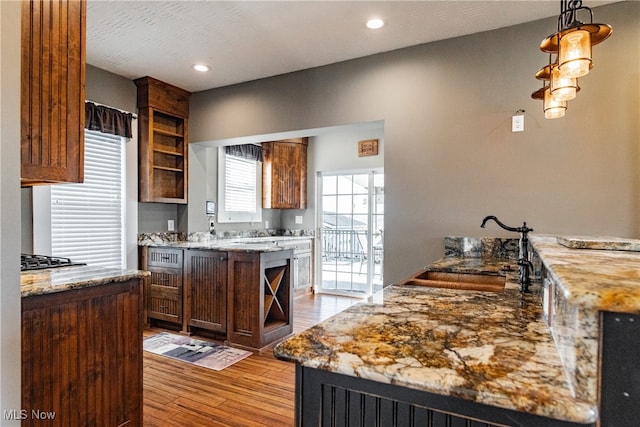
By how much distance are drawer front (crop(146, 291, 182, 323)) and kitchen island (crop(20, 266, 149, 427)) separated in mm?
1842

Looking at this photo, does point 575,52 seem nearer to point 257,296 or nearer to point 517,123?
point 517,123

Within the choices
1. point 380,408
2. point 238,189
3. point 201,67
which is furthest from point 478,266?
point 238,189

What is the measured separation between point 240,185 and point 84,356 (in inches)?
150

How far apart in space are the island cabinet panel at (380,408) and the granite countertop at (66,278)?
52.5 inches

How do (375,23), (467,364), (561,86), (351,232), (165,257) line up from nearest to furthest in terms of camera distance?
(467,364) < (561,86) < (375,23) < (165,257) < (351,232)

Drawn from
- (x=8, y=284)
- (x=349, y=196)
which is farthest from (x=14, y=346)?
(x=349, y=196)

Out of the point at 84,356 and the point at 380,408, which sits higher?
the point at 380,408

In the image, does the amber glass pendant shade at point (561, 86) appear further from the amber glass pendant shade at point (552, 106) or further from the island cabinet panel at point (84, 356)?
the island cabinet panel at point (84, 356)

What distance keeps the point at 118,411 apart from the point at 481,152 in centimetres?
296

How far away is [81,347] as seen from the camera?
1.72 meters

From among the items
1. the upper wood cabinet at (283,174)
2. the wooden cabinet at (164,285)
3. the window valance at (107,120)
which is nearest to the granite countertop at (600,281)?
the wooden cabinet at (164,285)

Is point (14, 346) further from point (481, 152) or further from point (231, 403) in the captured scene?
point (481, 152)

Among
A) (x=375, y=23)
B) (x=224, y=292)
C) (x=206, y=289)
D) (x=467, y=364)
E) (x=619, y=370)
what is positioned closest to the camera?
(x=619, y=370)

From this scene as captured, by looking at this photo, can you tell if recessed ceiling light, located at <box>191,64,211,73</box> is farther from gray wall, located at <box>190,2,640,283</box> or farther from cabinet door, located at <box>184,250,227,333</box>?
cabinet door, located at <box>184,250,227,333</box>
